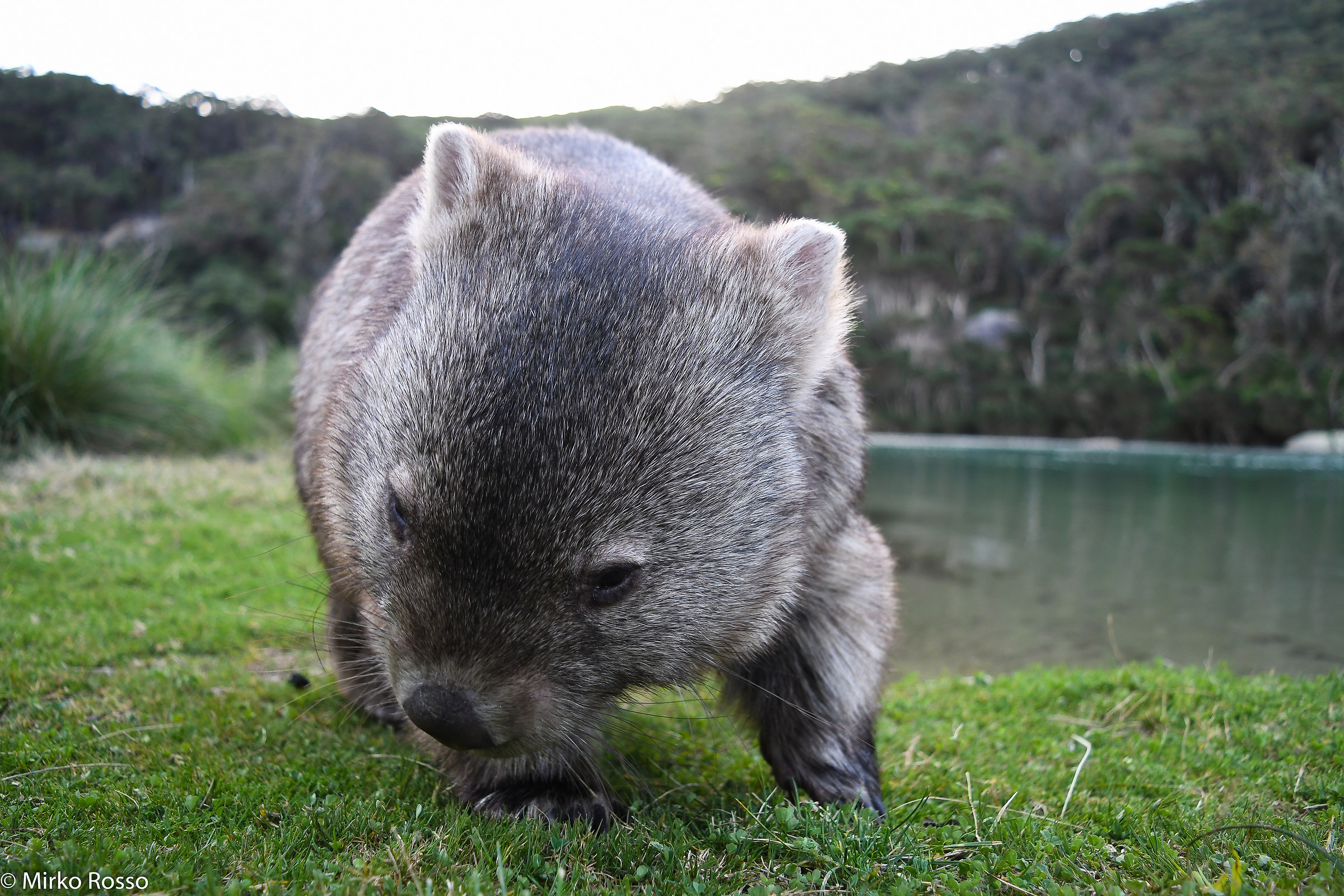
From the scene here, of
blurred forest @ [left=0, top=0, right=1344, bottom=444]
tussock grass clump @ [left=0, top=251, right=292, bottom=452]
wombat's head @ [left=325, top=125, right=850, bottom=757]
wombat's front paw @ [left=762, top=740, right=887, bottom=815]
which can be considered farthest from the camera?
blurred forest @ [left=0, top=0, right=1344, bottom=444]

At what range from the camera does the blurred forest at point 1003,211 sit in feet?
111

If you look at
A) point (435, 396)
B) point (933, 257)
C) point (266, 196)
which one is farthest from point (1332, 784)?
point (933, 257)

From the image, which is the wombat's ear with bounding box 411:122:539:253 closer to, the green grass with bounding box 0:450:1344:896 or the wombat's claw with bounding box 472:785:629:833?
the green grass with bounding box 0:450:1344:896

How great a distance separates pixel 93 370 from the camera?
332 inches

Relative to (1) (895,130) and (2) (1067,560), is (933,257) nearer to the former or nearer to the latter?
(1) (895,130)

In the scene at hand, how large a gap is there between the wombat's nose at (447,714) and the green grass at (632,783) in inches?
10.4

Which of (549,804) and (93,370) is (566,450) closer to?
(549,804)

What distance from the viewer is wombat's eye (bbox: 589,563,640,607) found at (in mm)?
1926

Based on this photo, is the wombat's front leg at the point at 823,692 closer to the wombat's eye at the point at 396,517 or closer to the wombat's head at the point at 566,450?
the wombat's head at the point at 566,450

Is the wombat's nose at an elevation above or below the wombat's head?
below

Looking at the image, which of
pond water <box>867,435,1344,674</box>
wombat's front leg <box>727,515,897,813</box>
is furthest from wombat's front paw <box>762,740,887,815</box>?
pond water <box>867,435,1344,674</box>

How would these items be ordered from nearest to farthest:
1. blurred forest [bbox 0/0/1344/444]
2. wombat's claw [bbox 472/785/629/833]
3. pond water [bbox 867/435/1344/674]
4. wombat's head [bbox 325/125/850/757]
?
wombat's head [bbox 325/125/850/757] → wombat's claw [bbox 472/785/629/833] → pond water [bbox 867/435/1344/674] → blurred forest [bbox 0/0/1344/444]

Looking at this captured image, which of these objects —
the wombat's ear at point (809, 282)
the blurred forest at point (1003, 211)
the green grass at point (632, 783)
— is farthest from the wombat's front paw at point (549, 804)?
the blurred forest at point (1003, 211)

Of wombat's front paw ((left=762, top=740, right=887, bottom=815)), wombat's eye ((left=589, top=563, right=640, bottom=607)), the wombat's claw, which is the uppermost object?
wombat's eye ((left=589, top=563, right=640, bottom=607))
